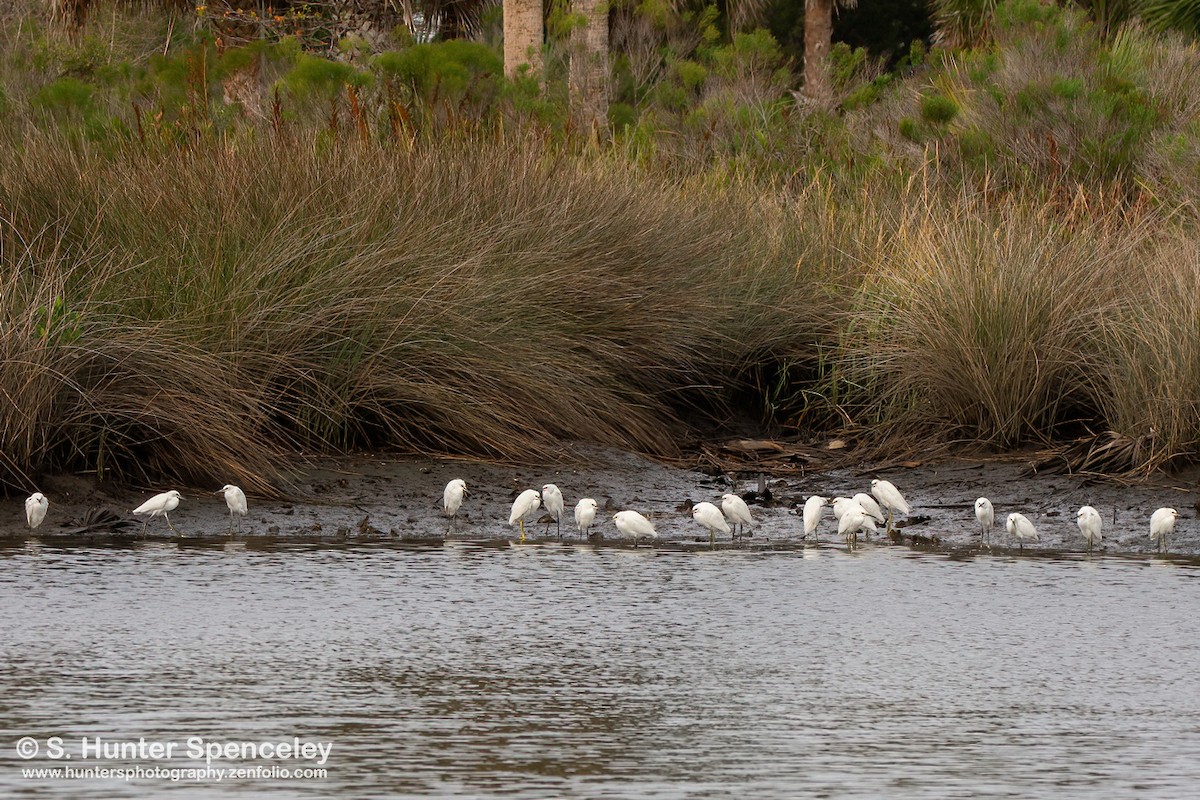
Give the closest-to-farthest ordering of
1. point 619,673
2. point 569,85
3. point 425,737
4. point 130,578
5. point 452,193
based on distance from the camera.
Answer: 1. point 425,737
2. point 619,673
3. point 130,578
4. point 452,193
5. point 569,85

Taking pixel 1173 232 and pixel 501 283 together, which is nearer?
pixel 501 283

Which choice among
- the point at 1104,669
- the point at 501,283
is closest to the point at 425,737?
the point at 1104,669

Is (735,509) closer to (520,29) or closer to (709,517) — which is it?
(709,517)

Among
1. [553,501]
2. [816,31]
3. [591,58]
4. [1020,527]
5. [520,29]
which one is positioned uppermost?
[816,31]

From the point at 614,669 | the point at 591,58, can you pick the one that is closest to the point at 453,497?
the point at 614,669

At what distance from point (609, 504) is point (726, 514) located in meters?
0.80

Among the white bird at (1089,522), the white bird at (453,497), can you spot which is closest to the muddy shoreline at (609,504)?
the white bird at (453,497)

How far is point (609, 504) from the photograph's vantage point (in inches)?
306

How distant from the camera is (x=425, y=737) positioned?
151 inches

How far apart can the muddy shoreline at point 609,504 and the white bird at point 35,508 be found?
0.21 feet

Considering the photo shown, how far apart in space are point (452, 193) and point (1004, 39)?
10.8 metres

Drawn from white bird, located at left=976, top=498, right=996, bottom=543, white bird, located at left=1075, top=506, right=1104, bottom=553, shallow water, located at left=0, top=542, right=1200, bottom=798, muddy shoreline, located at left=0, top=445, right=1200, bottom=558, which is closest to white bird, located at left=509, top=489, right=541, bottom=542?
muddy shoreline, located at left=0, top=445, right=1200, bottom=558

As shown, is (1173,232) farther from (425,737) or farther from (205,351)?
(425,737)

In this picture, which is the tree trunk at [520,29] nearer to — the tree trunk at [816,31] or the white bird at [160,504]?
the white bird at [160,504]
